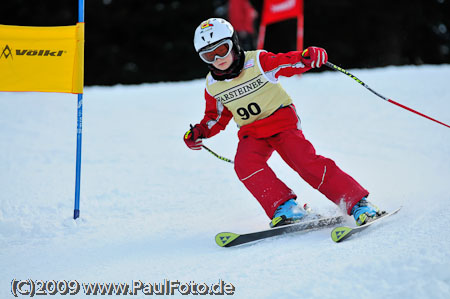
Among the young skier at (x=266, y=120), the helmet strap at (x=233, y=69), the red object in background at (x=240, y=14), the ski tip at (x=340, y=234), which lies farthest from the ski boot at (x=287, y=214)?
the red object in background at (x=240, y=14)

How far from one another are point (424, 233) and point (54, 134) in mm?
5006

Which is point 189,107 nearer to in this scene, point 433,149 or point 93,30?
point 433,149

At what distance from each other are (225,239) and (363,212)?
3.06 ft

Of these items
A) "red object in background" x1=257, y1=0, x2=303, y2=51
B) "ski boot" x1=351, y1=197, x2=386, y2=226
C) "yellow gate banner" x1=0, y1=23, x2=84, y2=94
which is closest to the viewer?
"ski boot" x1=351, y1=197, x2=386, y2=226

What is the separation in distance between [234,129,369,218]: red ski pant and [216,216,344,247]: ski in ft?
0.56

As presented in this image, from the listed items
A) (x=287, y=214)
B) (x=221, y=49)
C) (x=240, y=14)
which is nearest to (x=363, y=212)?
(x=287, y=214)

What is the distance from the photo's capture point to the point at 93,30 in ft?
62.5

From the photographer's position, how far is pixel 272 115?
11.7 feet

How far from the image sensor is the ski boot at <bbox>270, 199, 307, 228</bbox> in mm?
3344

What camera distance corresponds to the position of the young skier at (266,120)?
132 inches

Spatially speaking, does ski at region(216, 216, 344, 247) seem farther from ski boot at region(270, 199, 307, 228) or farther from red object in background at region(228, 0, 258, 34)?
red object in background at region(228, 0, 258, 34)

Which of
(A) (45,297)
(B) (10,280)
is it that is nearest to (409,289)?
(A) (45,297)

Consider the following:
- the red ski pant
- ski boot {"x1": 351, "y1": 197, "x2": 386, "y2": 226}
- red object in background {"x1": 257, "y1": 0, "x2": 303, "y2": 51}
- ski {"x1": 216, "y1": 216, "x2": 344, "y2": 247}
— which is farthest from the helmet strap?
red object in background {"x1": 257, "y1": 0, "x2": 303, "y2": 51}

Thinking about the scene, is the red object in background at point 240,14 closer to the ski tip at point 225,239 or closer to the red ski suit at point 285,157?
the red ski suit at point 285,157
